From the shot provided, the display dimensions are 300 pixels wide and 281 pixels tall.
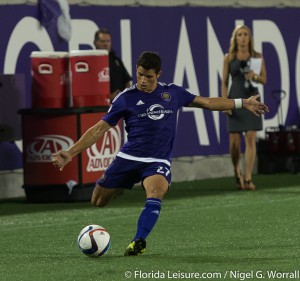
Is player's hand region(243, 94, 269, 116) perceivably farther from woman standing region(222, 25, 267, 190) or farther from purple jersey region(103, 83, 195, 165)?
woman standing region(222, 25, 267, 190)

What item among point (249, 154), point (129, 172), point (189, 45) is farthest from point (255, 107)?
point (189, 45)

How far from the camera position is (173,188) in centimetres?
1930

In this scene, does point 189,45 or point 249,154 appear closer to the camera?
point 249,154

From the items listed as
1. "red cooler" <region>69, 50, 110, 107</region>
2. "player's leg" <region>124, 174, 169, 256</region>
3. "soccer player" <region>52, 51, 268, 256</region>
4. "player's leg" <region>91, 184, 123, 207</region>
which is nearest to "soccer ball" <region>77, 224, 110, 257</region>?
"player's leg" <region>124, 174, 169, 256</region>

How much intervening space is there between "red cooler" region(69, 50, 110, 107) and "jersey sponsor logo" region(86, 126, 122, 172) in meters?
0.46

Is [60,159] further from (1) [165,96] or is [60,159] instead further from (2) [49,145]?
(2) [49,145]

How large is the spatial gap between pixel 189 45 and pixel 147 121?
928 cm

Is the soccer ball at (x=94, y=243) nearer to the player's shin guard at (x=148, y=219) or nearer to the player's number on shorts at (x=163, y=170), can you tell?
the player's shin guard at (x=148, y=219)

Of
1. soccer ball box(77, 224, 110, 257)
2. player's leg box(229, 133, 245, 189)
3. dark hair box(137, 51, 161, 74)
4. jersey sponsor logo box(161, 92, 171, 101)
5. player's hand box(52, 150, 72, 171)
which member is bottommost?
player's leg box(229, 133, 245, 189)

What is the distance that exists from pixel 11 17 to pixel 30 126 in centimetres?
165

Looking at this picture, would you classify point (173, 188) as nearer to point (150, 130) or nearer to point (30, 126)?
point (30, 126)

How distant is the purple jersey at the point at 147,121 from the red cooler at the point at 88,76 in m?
5.62

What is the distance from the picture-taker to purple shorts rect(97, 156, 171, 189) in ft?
37.8

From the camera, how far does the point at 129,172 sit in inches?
459
